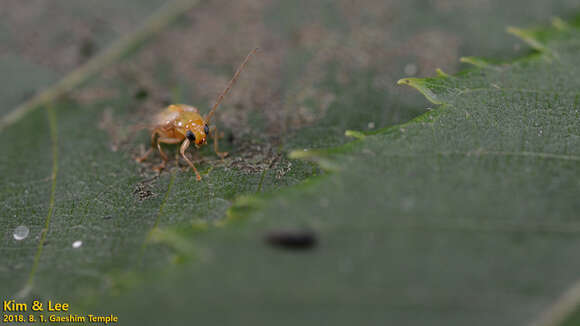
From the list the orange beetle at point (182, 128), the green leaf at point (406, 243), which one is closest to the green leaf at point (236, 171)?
the green leaf at point (406, 243)

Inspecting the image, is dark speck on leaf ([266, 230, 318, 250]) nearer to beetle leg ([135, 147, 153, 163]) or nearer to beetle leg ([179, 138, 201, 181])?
beetle leg ([179, 138, 201, 181])

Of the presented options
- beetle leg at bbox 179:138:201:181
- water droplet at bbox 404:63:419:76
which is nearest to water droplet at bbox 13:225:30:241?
beetle leg at bbox 179:138:201:181

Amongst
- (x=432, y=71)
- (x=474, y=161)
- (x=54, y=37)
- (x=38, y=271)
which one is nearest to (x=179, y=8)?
(x=54, y=37)

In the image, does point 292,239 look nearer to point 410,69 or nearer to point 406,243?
point 406,243

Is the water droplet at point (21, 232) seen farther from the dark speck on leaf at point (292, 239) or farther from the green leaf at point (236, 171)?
the dark speck on leaf at point (292, 239)

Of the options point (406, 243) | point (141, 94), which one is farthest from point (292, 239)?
point (141, 94)
